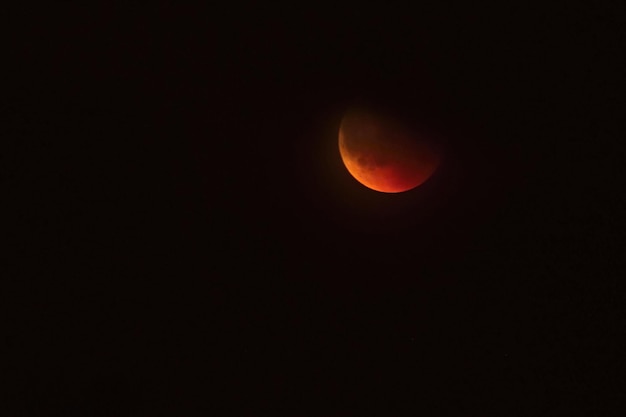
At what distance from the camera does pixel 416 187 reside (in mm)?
3756

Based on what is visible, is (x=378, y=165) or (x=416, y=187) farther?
(x=416, y=187)

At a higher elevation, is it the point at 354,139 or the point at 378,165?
the point at 354,139

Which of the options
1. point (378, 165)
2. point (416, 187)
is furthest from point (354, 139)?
point (416, 187)

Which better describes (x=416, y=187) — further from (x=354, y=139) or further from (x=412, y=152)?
(x=354, y=139)

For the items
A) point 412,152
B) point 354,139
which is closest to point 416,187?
point 412,152

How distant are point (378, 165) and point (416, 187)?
1.93ft

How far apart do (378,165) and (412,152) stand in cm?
32

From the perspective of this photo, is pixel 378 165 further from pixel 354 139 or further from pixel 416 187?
pixel 416 187

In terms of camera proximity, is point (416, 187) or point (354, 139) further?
point (416, 187)

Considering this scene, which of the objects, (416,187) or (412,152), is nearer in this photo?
(412,152)

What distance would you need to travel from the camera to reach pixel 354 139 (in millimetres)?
3496

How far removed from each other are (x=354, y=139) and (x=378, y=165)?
33 centimetres

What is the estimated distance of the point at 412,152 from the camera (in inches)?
134
